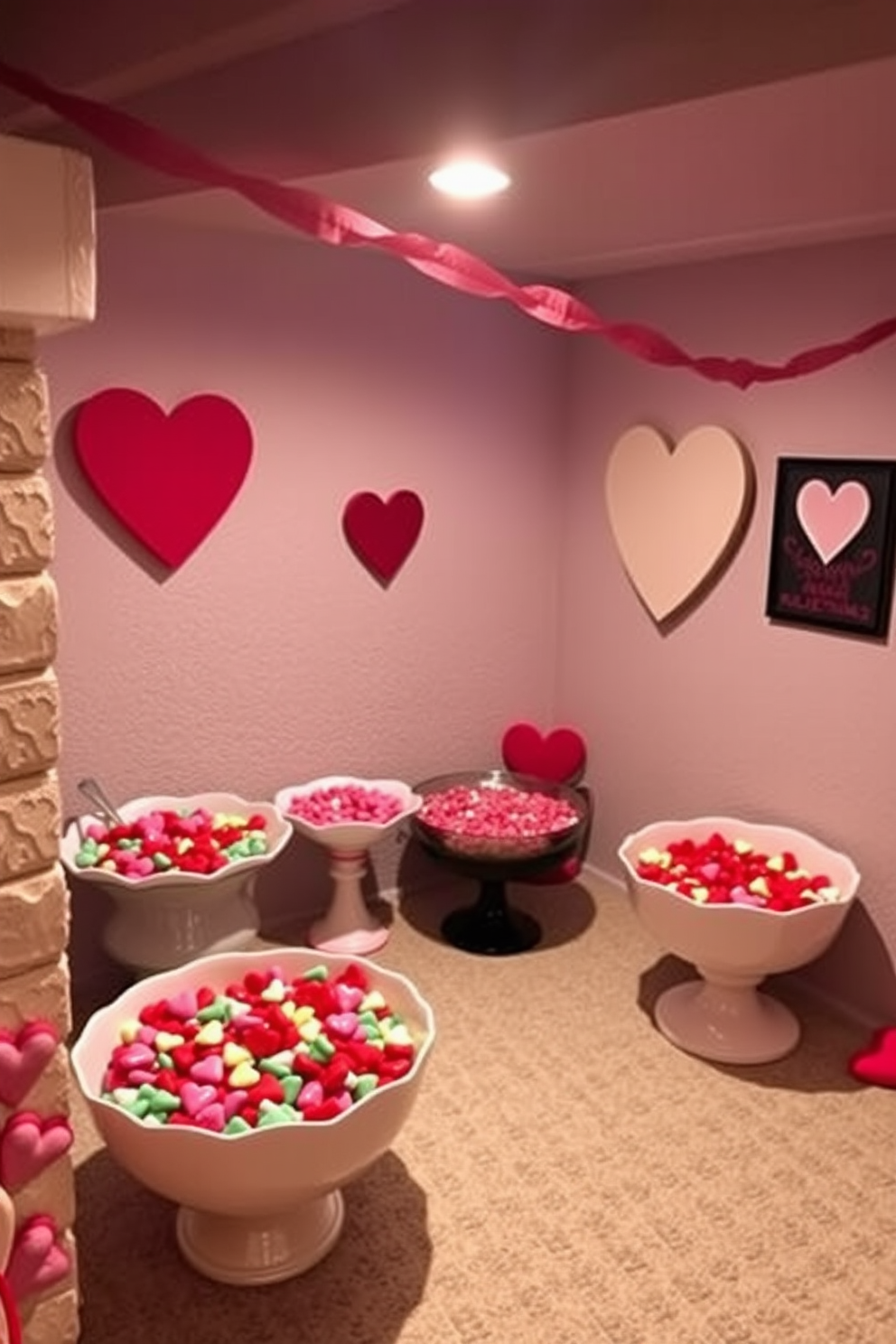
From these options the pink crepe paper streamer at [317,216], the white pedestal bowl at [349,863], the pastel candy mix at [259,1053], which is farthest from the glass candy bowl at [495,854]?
the pink crepe paper streamer at [317,216]

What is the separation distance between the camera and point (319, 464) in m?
2.63

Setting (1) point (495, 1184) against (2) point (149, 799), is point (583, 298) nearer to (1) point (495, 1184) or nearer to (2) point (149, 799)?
(2) point (149, 799)

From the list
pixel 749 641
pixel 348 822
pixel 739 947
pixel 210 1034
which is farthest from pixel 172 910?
pixel 749 641

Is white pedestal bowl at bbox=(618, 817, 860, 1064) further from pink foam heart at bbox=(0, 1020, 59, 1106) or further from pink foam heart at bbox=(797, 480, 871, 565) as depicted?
pink foam heart at bbox=(0, 1020, 59, 1106)

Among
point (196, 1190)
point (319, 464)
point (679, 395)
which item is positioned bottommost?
point (196, 1190)

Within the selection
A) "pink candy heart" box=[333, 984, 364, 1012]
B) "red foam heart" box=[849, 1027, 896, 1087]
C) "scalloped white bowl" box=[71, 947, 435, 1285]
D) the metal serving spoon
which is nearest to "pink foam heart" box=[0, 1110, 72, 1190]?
"scalloped white bowl" box=[71, 947, 435, 1285]

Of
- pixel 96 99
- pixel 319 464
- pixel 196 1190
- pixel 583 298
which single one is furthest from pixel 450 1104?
pixel 583 298

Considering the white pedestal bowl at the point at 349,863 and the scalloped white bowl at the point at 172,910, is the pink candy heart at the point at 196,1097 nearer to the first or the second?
the scalloped white bowl at the point at 172,910

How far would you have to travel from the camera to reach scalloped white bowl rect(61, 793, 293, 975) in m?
2.22

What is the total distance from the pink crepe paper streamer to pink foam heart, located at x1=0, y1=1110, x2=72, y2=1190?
3.92 feet

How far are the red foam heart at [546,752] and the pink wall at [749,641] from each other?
3.2 inches

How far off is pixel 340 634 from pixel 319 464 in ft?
1.47

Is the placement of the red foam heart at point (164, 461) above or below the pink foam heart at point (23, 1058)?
above

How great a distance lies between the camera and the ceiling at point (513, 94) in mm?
1031
